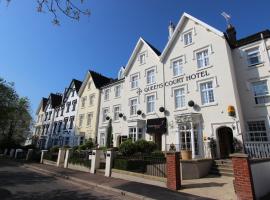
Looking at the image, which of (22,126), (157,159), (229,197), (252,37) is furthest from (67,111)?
(229,197)

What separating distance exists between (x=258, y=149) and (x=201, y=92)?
21.4ft

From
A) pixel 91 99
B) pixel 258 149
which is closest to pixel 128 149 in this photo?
pixel 258 149

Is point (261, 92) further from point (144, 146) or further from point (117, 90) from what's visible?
point (117, 90)

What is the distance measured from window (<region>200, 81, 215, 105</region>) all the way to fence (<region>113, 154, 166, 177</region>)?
7.73 metres

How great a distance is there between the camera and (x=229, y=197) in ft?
25.2

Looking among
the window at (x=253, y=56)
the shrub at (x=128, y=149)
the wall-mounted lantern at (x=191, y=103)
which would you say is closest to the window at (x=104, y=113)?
the shrub at (x=128, y=149)

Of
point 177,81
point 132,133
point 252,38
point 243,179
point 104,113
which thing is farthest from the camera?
point 104,113

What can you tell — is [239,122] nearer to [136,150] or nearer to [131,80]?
[136,150]

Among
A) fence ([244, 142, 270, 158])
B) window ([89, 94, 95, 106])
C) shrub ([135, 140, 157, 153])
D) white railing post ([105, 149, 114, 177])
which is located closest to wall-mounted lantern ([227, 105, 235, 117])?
fence ([244, 142, 270, 158])

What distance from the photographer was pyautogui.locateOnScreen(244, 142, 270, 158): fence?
13.6 meters

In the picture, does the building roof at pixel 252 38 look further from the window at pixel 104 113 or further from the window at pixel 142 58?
the window at pixel 104 113

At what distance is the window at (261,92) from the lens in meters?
15.7

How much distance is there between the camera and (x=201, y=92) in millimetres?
18031

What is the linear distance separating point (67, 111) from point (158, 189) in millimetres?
31789
